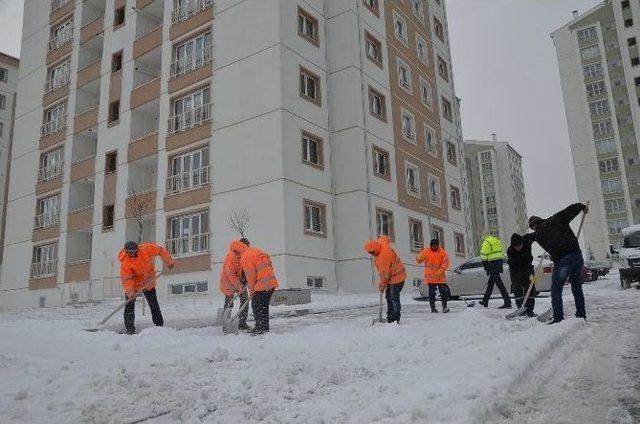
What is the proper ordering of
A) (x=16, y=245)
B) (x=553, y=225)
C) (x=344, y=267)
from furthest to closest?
(x=16, y=245) < (x=344, y=267) < (x=553, y=225)

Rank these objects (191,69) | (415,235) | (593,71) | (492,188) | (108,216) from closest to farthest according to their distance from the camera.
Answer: (191,69)
(108,216)
(415,235)
(593,71)
(492,188)

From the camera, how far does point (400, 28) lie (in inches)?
1099

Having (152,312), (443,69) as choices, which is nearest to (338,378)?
(152,312)

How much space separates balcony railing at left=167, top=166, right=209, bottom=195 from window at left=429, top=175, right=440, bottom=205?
39.9 feet

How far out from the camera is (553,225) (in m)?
7.59

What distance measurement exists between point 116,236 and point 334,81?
40.2 feet

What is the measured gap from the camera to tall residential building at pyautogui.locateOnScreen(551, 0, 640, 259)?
193ft

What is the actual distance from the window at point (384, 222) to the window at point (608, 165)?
5044cm

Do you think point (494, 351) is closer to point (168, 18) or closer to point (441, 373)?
point (441, 373)

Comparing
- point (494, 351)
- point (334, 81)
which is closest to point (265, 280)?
point (494, 351)

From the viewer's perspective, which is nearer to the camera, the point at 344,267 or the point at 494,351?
the point at 494,351

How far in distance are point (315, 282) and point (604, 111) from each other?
58818 millimetres

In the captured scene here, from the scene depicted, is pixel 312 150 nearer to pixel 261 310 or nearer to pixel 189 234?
pixel 189 234

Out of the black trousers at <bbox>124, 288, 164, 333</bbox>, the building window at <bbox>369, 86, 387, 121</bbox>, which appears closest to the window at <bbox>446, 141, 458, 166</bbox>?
the building window at <bbox>369, 86, 387, 121</bbox>
